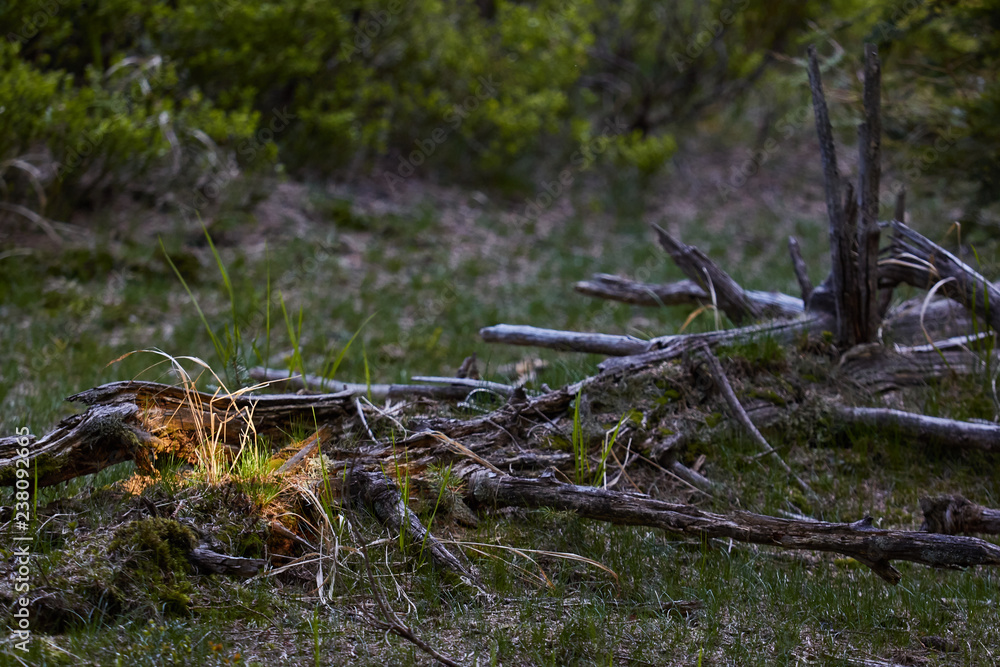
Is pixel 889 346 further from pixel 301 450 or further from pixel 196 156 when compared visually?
pixel 196 156

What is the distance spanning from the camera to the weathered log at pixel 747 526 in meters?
2.67

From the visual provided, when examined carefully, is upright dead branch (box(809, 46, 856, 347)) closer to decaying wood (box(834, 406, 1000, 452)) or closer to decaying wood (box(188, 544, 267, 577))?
decaying wood (box(834, 406, 1000, 452))

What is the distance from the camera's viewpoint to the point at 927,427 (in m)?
3.90

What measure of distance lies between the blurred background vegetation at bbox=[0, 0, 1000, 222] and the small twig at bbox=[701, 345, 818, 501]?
12.7 feet

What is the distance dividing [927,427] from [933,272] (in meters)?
1.00

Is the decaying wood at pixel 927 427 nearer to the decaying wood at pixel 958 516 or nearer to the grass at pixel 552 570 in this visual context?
the grass at pixel 552 570

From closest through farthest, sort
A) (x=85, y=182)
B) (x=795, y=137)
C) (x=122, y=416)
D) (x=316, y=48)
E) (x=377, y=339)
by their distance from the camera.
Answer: (x=122, y=416), (x=377, y=339), (x=85, y=182), (x=316, y=48), (x=795, y=137)

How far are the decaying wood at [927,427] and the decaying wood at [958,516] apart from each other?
981mm

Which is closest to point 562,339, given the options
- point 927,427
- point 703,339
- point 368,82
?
point 703,339

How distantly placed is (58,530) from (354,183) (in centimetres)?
992

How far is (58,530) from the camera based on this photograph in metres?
2.80

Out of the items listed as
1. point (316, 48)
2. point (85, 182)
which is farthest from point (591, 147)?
point (85, 182)

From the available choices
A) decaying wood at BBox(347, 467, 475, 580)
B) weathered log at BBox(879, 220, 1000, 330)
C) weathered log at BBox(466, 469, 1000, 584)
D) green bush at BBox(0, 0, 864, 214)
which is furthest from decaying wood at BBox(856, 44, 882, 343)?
green bush at BBox(0, 0, 864, 214)

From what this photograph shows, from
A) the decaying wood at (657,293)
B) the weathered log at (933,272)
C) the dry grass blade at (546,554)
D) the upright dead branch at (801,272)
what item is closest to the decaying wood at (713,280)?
the decaying wood at (657,293)
